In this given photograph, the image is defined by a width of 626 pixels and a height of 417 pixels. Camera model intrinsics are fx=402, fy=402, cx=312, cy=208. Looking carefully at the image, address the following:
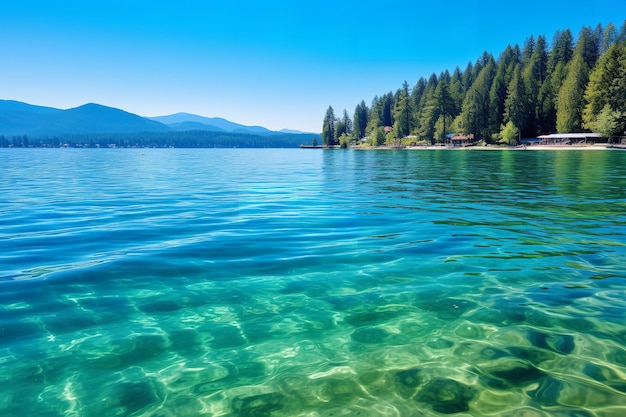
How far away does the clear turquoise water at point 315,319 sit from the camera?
4586 mm

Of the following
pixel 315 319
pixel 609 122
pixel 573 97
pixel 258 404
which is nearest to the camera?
pixel 258 404

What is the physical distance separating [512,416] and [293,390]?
2.37 meters

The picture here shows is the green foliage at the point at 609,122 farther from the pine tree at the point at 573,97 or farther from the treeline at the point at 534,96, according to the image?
the pine tree at the point at 573,97

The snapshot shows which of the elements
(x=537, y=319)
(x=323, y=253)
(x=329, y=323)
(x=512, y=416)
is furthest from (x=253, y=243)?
(x=512, y=416)

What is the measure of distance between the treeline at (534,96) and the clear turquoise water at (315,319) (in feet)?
364

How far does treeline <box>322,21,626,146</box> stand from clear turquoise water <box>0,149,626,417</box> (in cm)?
11096

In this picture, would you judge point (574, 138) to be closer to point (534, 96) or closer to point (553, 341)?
point (534, 96)

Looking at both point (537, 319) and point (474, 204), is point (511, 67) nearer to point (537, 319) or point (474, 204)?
point (474, 204)

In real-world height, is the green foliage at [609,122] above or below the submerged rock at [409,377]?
above

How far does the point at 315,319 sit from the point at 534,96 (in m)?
151

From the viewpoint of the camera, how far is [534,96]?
133 metres

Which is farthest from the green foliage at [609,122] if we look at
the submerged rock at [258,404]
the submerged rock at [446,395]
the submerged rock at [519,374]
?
the submerged rock at [258,404]

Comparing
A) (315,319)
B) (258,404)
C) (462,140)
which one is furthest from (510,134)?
(258,404)

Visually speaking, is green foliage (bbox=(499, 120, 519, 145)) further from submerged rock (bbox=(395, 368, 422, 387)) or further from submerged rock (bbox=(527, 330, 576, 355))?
submerged rock (bbox=(395, 368, 422, 387))
